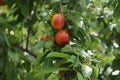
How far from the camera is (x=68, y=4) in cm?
254

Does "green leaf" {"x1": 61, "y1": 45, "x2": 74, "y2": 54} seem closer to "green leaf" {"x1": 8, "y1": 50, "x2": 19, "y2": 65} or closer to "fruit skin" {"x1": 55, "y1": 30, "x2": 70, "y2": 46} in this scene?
"fruit skin" {"x1": 55, "y1": 30, "x2": 70, "y2": 46}

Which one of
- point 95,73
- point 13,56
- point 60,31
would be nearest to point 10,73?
point 13,56

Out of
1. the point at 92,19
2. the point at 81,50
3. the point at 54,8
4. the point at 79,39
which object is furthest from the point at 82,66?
the point at 92,19

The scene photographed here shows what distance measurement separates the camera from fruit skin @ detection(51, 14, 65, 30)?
6.92ft

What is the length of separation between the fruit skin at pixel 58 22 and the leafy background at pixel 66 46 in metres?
0.04

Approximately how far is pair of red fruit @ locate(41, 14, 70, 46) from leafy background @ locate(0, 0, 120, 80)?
0.12 ft

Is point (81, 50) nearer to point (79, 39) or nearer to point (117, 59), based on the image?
point (79, 39)

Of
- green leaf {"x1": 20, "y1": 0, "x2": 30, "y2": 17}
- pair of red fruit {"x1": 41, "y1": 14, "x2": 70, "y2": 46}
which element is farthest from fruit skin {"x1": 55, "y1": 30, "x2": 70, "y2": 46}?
green leaf {"x1": 20, "y1": 0, "x2": 30, "y2": 17}

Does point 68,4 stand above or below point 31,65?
above

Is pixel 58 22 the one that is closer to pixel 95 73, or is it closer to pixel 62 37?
pixel 62 37

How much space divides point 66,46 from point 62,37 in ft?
0.28

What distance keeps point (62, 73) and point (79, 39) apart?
0.91 ft

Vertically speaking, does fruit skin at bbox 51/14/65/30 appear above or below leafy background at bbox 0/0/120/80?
above

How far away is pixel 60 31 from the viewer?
2.11m
